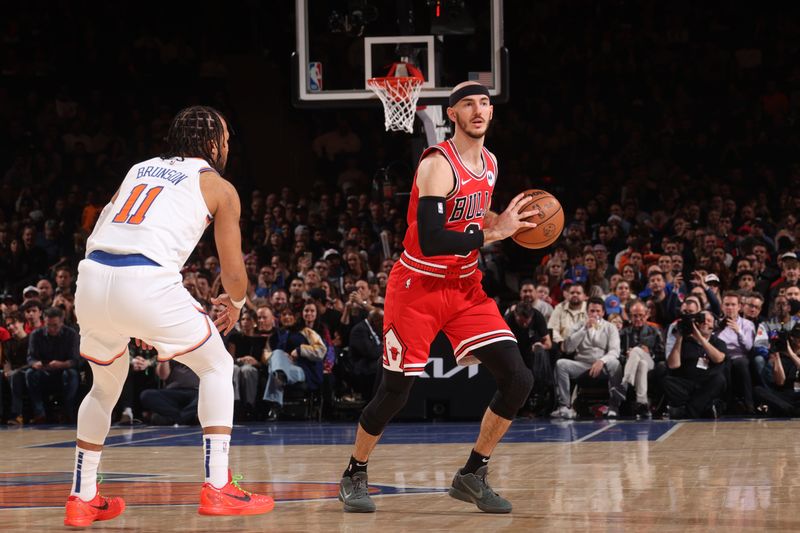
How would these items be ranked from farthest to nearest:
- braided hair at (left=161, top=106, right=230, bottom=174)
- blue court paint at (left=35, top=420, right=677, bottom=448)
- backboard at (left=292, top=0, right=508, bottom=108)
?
backboard at (left=292, top=0, right=508, bottom=108) → blue court paint at (left=35, top=420, right=677, bottom=448) → braided hair at (left=161, top=106, right=230, bottom=174)

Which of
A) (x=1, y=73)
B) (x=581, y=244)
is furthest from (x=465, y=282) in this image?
(x=1, y=73)

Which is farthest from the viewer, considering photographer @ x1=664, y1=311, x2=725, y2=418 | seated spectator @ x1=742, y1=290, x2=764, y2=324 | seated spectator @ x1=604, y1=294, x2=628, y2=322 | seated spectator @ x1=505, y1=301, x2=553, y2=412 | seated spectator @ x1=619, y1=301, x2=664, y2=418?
seated spectator @ x1=604, y1=294, x2=628, y2=322

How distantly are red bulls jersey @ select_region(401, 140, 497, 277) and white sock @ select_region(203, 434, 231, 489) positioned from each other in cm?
141

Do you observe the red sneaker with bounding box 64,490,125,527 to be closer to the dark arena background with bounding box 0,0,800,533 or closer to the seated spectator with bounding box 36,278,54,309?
the dark arena background with bounding box 0,0,800,533

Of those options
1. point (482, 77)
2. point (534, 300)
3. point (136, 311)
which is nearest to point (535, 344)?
point (534, 300)

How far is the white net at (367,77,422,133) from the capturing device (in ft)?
38.1

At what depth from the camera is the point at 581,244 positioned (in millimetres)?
15188

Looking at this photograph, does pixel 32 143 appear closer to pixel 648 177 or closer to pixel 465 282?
pixel 648 177

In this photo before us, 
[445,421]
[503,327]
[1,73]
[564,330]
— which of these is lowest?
[445,421]

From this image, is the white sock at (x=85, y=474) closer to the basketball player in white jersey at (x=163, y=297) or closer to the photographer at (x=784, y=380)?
the basketball player in white jersey at (x=163, y=297)

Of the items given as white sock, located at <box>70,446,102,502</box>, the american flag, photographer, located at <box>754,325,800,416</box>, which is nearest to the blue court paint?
photographer, located at <box>754,325,800,416</box>

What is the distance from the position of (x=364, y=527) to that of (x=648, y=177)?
1327 cm

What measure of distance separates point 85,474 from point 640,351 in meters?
8.54

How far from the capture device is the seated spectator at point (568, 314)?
13.3m
